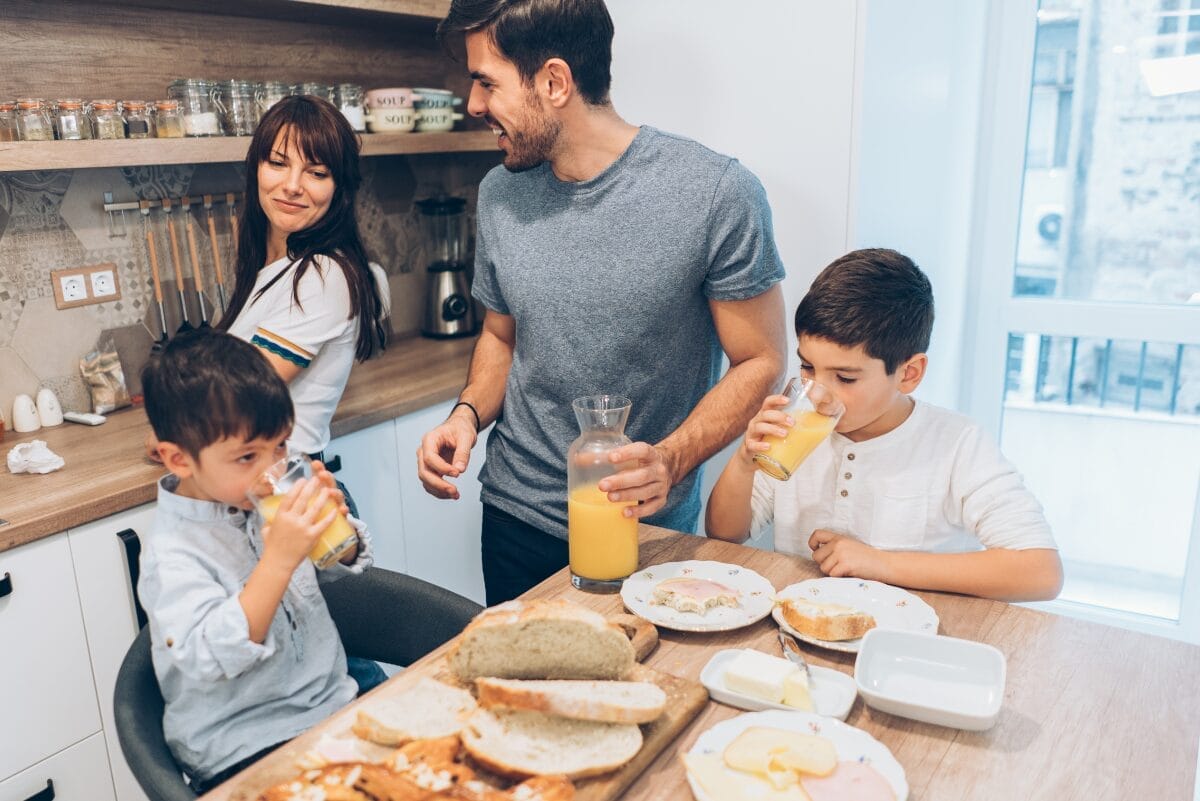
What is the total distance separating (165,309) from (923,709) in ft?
7.07

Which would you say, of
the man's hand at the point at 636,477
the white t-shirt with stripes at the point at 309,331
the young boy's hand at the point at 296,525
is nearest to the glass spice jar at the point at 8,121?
the white t-shirt with stripes at the point at 309,331

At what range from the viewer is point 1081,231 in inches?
103

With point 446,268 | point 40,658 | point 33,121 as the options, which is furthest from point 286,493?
point 446,268

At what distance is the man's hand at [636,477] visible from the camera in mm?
1265

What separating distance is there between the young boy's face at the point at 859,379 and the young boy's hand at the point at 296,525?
741mm

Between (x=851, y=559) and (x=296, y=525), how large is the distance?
74 cm

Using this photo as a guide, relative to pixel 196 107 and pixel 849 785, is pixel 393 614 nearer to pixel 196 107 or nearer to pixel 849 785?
pixel 849 785

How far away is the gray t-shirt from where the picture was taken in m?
1.61

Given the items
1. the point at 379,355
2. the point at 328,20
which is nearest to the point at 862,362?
the point at 379,355

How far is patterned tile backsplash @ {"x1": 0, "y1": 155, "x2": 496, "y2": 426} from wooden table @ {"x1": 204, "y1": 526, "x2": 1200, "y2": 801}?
5.25 ft

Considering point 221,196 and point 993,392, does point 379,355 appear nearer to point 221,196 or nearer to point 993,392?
point 221,196

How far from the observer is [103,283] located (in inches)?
91.5

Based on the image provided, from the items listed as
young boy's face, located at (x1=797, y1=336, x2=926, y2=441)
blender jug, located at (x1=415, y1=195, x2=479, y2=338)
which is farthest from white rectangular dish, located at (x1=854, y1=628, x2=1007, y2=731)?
blender jug, located at (x1=415, y1=195, x2=479, y2=338)

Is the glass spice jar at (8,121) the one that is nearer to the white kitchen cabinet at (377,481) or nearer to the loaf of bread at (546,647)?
the white kitchen cabinet at (377,481)
